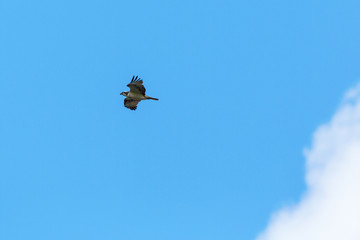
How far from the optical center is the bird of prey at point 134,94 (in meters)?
90.4

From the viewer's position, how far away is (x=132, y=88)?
91.9 m

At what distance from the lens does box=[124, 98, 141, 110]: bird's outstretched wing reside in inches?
3799

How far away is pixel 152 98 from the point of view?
94.4 meters

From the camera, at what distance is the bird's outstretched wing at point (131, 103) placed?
96.5 metres

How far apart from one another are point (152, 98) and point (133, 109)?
4533mm

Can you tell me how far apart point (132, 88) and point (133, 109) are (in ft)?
20.9

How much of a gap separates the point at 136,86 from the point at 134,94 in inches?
128

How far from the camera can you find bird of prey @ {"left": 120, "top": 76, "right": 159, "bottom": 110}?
3561 inches

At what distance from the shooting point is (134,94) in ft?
309

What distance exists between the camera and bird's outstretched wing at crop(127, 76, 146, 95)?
296ft

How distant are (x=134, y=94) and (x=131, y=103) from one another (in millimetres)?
3226

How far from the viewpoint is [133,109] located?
97625 millimetres

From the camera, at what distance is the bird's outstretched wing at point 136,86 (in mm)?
90312

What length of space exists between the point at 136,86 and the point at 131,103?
6463mm
